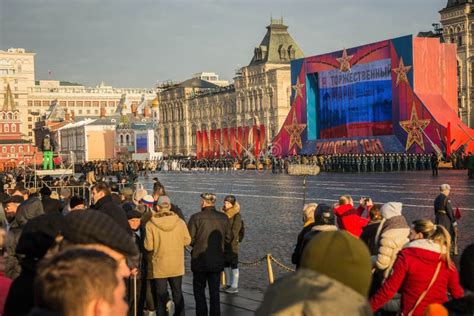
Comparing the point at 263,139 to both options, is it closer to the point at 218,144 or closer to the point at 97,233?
the point at 218,144

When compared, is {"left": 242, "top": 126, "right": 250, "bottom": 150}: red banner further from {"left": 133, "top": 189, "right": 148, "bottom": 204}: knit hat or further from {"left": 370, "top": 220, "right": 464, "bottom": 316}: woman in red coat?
{"left": 370, "top": 220, "right": 464, "bottom": 316}: woman in red coat

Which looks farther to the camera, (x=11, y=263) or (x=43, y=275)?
(x=11, y=263)

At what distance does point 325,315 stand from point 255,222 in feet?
56.6

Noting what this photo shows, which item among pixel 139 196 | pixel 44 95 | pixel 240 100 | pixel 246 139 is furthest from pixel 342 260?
pixel 44 95

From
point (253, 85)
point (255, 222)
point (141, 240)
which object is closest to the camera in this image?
point (141, 240)

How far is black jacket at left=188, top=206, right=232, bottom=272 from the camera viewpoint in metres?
8.20

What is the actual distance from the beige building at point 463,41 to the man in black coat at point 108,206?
200 ft

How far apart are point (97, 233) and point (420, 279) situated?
253cm

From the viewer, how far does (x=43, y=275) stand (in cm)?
255

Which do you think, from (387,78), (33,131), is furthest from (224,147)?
(33,131)

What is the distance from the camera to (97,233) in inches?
137

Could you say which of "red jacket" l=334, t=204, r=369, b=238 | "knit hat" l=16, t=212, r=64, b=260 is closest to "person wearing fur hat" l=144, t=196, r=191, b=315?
"red jacket" l=334, t=204, r=369, b=238

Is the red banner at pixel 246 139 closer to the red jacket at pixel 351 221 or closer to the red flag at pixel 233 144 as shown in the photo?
the red flag at pixel 233 144

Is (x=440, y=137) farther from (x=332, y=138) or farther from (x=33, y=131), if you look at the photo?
(x=33, y=131)
